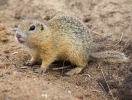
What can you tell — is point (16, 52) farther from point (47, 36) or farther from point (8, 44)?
point (47, 36)

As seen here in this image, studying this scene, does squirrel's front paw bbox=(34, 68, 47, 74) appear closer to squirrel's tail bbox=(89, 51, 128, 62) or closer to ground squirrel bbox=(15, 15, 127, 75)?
ground squirrel bbox=(15, 15, 127, 75)

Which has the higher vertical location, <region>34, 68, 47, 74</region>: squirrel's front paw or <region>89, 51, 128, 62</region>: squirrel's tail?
<region>89, 51, 128, 62</region>: squirrel's tail

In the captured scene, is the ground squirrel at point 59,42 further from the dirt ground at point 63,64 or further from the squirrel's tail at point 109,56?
the dirt ground at point 63,64

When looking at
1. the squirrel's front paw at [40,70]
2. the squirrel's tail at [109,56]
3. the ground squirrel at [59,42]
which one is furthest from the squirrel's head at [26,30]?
the squirrel's tail at [109,56]

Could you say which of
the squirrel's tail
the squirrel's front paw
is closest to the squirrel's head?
the squirrel's front paw

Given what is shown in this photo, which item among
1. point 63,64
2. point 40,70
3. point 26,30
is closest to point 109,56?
point 63,64

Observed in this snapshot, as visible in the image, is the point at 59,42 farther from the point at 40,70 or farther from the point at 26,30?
the point at 26,30
